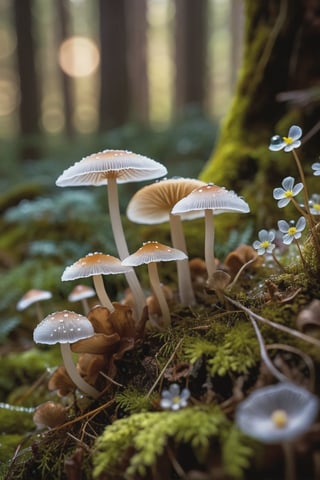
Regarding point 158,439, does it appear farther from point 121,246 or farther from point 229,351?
point 121,246

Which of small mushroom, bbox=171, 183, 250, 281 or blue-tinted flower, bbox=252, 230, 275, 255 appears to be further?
blue-tinted flower, bbox=252, 230, 275, 255

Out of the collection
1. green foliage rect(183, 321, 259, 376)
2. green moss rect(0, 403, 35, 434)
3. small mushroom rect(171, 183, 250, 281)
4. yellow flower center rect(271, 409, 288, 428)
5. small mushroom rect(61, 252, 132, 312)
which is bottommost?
green moss rect(0, 403, 35, 434)

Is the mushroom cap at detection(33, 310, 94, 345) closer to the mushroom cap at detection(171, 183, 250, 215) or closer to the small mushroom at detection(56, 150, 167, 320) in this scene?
the small mushroom at detection(56, 150, 167, 320)

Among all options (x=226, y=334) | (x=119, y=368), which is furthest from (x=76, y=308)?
(x=226, y=334)

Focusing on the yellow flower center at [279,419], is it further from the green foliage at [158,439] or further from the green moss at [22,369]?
the green moss at [22,369]

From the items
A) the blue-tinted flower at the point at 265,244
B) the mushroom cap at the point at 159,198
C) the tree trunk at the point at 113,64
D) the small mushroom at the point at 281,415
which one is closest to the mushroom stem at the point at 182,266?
the mushroom cap at the point at 159,198

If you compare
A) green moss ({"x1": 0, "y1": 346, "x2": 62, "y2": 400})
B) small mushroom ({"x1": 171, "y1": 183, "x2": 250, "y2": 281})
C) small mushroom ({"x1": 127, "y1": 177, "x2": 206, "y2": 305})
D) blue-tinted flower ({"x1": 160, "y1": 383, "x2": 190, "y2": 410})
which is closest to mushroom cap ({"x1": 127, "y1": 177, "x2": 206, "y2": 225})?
small mushroom ({"x1": 127, "y1": 177, "x2": 206, "y2": 305})

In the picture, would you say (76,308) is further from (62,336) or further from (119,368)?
(62,336)
